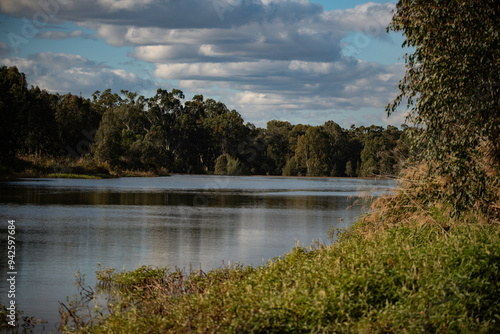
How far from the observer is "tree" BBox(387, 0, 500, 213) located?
38.4ft

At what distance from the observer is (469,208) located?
12.6m

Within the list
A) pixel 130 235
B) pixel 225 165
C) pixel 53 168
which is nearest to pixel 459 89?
pixel 130 235

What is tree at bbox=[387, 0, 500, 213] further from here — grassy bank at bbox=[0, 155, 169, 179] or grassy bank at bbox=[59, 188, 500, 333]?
grassy bank at bbox=[0, 155, 169, 179]

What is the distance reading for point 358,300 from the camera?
7.62 meters

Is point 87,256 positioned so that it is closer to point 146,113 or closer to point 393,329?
point 393,329

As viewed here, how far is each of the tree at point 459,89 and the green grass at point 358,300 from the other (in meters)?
2.87

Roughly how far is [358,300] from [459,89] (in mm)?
6296

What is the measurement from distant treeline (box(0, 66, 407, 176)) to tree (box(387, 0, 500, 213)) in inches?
2428

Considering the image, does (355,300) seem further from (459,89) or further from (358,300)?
(459,89)

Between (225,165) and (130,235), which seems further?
(225,165)

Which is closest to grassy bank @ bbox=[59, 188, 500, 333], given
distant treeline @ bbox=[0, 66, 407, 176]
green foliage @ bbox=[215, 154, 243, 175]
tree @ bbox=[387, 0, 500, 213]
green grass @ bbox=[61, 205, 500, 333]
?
green grass @ bbox=[61, 205, 500, 333]

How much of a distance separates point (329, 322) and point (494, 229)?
5774 millimetres

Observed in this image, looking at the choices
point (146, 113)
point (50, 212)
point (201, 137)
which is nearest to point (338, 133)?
point (201, 137)

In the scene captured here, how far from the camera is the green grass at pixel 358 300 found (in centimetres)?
721
